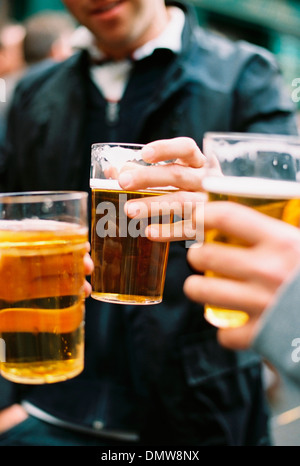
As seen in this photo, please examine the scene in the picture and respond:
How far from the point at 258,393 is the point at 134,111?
3.03 feet

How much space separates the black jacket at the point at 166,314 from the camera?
55.4 inches

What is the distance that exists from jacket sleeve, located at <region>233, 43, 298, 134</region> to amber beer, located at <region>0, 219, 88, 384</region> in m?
0.79

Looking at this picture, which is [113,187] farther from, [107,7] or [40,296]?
[107,7]

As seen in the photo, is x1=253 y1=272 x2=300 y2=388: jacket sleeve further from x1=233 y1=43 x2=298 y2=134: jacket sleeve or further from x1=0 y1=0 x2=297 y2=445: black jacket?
x1=233 y1=43 x2=298 y2=134: jacket sleeve

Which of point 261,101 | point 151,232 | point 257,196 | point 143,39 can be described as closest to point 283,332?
point 257,196

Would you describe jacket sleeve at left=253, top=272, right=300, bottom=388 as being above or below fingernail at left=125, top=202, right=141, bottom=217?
below

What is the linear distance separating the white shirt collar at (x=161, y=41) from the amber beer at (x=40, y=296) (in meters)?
0.76

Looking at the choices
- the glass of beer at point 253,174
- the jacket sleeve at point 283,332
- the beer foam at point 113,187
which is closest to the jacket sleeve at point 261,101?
the beer foam at point 113,187

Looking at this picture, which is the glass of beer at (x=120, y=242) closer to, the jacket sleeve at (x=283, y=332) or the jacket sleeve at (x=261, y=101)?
the jacket sleeve at (x=283, y=332)

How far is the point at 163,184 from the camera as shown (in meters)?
0.85

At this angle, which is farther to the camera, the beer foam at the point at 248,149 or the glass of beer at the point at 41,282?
the glass of beer at the point at 41,282

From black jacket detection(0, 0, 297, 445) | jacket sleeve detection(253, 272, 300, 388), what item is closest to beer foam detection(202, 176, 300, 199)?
jacket sleeve detection(253, 272, 300, 388)

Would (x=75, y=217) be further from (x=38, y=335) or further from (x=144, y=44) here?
(x=144, y=44)

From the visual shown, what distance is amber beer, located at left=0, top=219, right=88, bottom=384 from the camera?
811mm
